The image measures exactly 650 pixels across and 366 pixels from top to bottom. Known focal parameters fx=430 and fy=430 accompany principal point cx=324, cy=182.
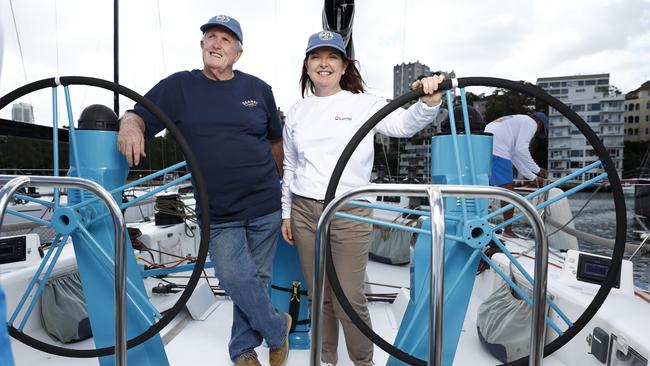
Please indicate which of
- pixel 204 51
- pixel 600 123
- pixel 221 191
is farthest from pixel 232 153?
pixel 600 123

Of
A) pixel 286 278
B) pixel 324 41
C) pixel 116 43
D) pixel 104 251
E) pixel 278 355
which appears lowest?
pixel 278 355

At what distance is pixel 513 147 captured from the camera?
3426mm

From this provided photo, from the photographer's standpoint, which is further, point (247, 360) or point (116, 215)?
point (247, 360)

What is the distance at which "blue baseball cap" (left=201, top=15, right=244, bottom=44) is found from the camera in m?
1.55

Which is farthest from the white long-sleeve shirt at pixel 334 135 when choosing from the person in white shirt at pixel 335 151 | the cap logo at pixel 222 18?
the cap logo at pixel 222 18

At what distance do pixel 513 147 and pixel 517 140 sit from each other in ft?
0.23

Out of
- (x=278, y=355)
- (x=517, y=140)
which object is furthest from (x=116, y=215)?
(x=517, y=140)

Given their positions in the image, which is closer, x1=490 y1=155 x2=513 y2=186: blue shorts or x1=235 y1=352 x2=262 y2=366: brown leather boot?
x1=235 y1=352 x2=262 y2=366: brown leather boot

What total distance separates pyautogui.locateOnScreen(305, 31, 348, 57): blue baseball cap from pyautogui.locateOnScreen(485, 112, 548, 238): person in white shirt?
2139mm

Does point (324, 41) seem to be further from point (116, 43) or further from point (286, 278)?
point (116, 43)

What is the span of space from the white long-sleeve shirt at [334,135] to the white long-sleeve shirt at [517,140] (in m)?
2.06

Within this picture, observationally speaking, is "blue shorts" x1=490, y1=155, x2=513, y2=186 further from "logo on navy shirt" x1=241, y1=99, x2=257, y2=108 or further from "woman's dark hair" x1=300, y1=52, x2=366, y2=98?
"logo on navy shirt" x1=241, y1=99, x2=257, y2=108

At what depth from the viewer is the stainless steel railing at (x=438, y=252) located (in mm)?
797

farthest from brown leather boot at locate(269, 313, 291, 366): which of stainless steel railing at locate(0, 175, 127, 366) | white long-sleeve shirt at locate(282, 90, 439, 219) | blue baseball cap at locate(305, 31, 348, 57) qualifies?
blue baseball cap at locate(305, 31, 348, 57)
